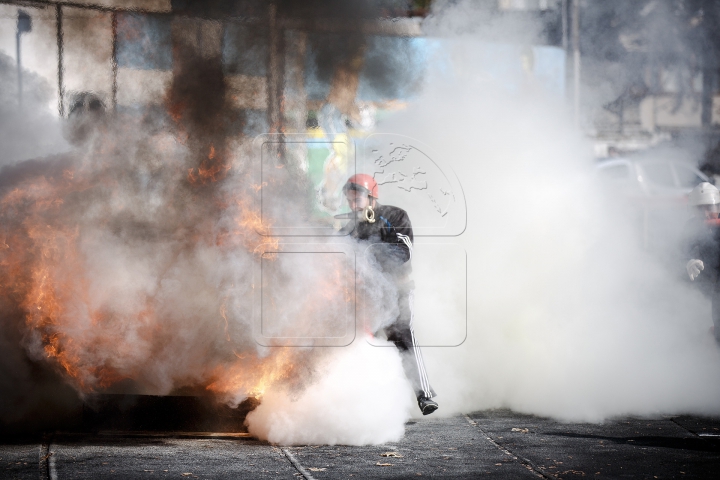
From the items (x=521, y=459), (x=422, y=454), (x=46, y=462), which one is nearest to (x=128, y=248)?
(x=46, y=462)

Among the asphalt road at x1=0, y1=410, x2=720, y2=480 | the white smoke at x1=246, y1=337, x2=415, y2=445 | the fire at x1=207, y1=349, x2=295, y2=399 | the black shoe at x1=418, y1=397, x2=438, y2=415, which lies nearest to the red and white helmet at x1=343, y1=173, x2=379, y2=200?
the white smoke at x1=246, y1=337, x2=415, y2=445

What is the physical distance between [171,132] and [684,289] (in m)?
5.16

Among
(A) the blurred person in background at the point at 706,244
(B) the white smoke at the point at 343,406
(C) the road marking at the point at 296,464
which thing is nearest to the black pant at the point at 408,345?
(B) the white smoke at the point at 343,406

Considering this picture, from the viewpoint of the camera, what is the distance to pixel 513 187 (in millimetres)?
7156

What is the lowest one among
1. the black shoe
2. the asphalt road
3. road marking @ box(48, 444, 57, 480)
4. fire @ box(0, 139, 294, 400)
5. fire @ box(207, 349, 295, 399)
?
the asphalt road

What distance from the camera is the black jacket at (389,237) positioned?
17.7 feet

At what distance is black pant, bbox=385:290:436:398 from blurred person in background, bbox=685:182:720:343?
2.60m

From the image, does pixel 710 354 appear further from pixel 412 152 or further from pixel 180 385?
pixel 180 385

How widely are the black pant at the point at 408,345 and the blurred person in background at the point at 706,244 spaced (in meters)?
2.60

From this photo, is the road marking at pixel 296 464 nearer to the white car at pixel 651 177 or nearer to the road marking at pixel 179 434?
the road marking at pixel 179 434

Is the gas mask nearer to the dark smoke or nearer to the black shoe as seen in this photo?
the dark smoke

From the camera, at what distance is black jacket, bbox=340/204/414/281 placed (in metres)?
5.41

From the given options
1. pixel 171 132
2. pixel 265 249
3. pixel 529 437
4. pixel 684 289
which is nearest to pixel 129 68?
pixel 171 132

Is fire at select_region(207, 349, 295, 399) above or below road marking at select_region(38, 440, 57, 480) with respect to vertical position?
above
